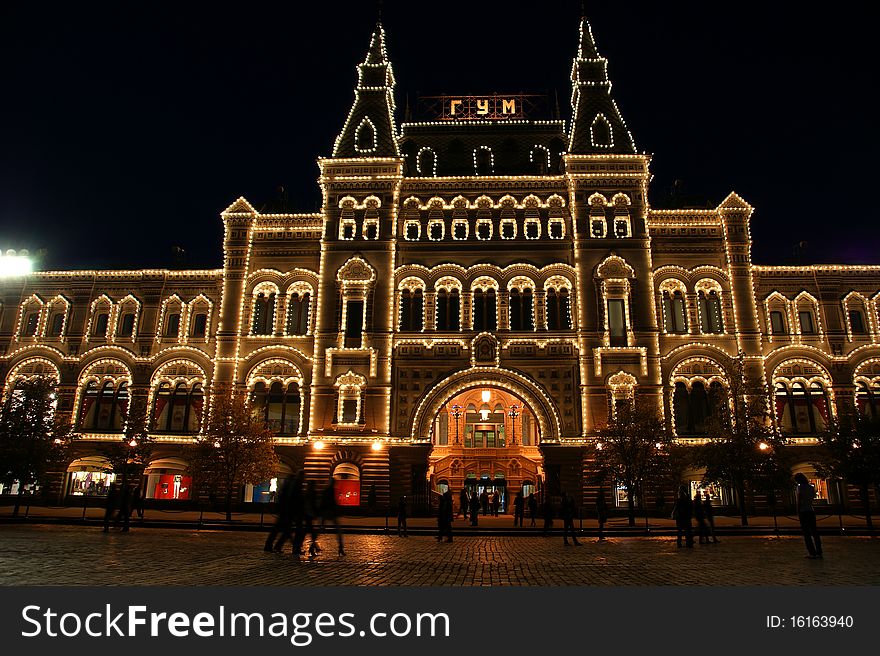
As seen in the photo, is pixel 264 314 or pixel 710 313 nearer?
pixel 710 313

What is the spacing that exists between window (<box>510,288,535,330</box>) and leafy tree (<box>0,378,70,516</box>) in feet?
83.0

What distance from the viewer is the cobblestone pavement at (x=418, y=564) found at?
434 inches

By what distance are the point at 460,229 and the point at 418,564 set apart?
28797mm

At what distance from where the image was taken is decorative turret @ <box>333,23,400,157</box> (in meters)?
41.9

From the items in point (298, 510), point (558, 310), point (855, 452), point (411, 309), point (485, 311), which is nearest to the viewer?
point (298, 510)

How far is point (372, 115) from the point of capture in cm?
4303

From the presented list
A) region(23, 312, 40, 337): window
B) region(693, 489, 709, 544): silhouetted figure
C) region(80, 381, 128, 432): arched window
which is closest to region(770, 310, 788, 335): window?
region(693, 489, 709, 544): silhouetted figure

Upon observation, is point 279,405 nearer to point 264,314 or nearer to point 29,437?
point 264,314

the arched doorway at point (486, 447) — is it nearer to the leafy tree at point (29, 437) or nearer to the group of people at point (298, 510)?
the leafy tree at point (29, 437)

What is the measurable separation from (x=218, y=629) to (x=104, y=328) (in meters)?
39.6

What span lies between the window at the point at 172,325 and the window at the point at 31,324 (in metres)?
8.54

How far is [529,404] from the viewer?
37.0 m

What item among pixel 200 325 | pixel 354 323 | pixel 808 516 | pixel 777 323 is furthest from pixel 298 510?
pixel 777 323

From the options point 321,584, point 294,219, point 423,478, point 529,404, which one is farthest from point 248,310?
point 321,584
